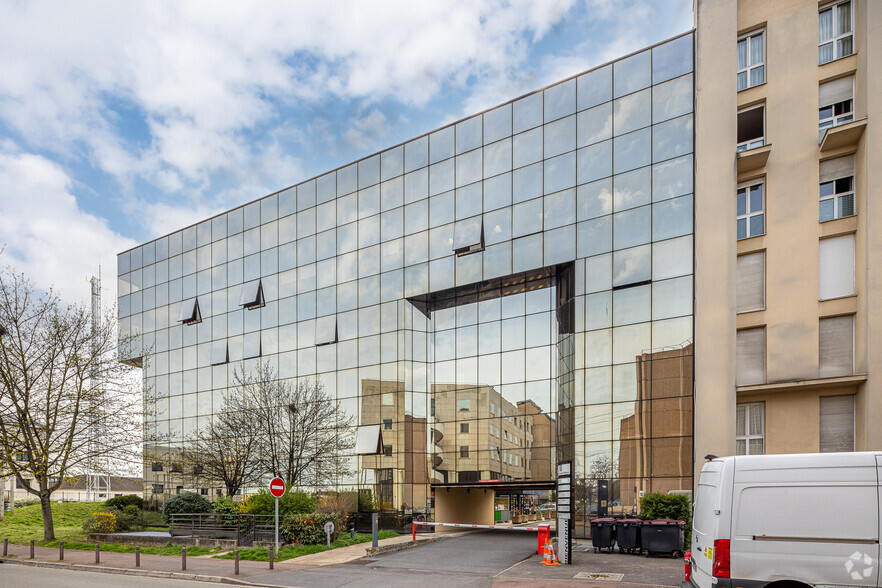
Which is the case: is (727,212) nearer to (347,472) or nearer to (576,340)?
(576,340)

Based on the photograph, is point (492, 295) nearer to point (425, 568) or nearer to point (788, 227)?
point (788, 227)

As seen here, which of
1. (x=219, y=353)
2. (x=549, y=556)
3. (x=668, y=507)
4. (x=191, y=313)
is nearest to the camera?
(x=549, y=556)

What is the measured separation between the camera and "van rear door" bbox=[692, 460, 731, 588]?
9641 millimetres

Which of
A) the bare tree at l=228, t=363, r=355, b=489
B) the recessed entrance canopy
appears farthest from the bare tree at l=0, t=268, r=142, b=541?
the recessed entrance canopy

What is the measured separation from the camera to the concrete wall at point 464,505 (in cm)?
3100

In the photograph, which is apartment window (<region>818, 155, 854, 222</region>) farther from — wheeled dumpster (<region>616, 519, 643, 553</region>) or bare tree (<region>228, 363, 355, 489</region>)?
bare tree (<region>228, 363, 355, 489</region>)

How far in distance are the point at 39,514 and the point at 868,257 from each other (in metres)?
44.9

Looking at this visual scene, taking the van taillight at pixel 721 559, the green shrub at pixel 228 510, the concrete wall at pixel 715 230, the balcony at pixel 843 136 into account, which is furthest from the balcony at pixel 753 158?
the green shrub at pixel 228 510

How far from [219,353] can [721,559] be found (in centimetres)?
3549

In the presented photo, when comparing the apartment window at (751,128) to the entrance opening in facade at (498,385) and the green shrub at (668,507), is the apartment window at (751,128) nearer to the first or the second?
the entrance opening in facade at (498,385)

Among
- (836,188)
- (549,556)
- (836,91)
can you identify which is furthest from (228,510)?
(836,91)

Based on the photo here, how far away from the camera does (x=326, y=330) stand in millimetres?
35094

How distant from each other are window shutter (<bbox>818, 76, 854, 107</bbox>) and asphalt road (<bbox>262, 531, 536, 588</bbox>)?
16.6 m

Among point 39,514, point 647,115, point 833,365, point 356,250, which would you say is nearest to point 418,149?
point 356,250
